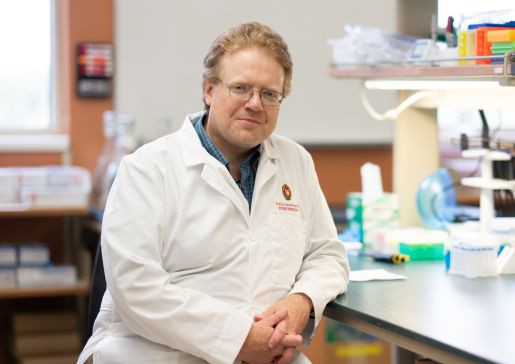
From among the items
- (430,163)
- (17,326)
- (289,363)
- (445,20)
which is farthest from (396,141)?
(17,326)

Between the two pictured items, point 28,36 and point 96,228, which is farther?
point 28,36

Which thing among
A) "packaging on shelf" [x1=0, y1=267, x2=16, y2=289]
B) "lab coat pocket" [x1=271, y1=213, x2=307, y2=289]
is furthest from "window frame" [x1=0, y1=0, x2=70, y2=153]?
"lab coat pocket" [x1=271, y1=213, x2=307, y2=289]

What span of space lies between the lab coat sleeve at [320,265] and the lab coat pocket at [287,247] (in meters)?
0.03

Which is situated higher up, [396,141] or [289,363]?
[396,141]

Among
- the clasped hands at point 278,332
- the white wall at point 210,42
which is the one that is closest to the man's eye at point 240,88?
the clasped hands at point 278,332

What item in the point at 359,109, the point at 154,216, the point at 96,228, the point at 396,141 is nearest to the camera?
the point at 154,216

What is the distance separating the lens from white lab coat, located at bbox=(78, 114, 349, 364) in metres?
1.98

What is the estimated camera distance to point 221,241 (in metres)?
2.10

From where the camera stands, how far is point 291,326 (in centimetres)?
208

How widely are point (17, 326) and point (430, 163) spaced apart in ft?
6.31

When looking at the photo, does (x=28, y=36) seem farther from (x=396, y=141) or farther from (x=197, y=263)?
(x=197, y=263)

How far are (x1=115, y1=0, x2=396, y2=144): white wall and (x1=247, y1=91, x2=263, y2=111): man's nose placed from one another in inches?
81.5

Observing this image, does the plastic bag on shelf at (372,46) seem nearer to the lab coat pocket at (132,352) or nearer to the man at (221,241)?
the man at (221,241)

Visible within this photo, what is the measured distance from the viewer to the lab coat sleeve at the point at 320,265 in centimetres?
216
